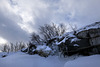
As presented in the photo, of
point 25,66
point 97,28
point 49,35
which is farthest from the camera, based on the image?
point 49,35

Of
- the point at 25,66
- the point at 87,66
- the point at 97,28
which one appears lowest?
the point at 25,66

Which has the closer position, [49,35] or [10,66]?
[10,66]

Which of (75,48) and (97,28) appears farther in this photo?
(75,48)

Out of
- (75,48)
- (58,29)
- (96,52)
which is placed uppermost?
(58,29)

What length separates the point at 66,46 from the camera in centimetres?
662

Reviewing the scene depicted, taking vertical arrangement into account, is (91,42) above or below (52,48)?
above

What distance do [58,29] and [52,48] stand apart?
37.7 ft

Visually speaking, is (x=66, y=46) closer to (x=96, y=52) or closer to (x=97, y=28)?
(x=96, y=52)

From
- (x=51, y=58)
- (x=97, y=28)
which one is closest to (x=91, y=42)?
(x=97, y=28)

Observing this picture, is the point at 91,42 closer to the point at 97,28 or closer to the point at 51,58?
the point at 97,28

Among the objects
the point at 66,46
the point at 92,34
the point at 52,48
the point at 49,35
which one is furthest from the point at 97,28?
the point at 49,35

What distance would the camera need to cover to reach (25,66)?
5906mm

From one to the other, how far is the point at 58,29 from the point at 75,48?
13379 millimetres

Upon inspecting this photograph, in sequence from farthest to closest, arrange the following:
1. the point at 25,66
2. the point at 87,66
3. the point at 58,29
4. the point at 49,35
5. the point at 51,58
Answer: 1. the point at 58,29
2. the point at 49,35
3. the point at 51,58
4. the point at 25,66
5. the point at 87,66
